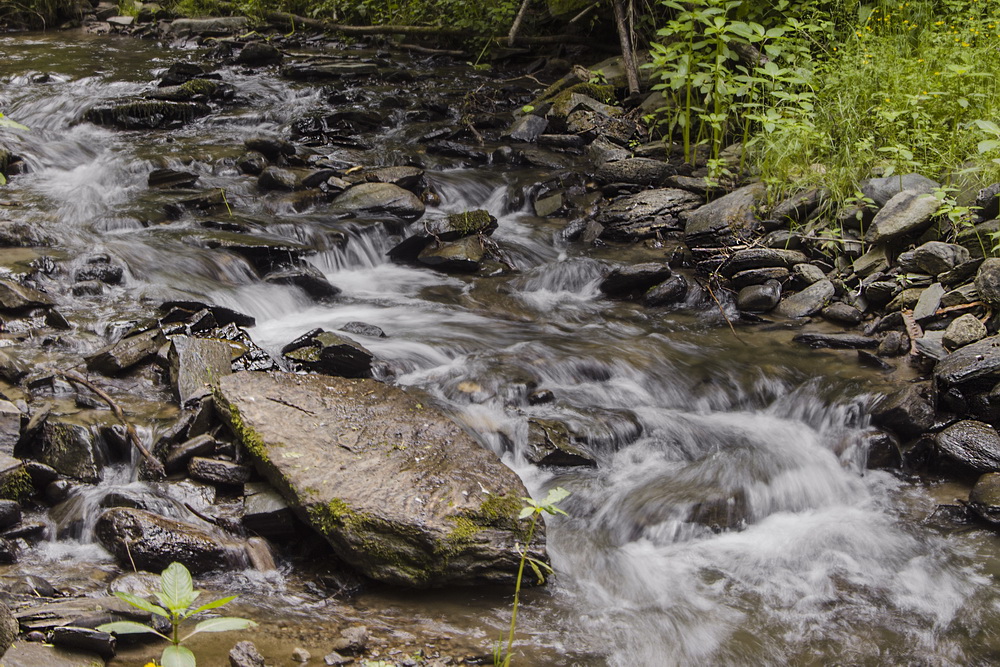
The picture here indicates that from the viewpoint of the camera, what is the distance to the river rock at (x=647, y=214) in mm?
7262

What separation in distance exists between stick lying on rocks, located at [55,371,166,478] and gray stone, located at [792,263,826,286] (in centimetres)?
459

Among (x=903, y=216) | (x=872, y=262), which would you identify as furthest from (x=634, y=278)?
(x=903, y=216)

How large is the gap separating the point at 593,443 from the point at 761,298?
2.25 m

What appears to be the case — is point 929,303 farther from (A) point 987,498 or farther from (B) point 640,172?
(B) point 640,172

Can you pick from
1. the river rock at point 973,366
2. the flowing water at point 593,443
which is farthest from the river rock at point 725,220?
the river rock at point 973,366

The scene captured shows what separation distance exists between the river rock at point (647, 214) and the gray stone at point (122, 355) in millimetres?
4078

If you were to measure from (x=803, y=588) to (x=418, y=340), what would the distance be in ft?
9.58

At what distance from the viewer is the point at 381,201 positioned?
763 centimetres

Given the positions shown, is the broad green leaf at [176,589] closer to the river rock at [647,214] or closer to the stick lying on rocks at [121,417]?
the stick lying on rocks at [121,417]

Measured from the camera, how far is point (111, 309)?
5.39 metres

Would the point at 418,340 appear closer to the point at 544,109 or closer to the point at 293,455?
the point at 293,455

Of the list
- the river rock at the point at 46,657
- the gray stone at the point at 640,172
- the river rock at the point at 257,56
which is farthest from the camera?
the river rock at the point at 257,56

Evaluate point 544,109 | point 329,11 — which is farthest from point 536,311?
point 329,11

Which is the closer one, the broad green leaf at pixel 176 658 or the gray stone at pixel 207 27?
the broad green leaf at pixel 176 658
